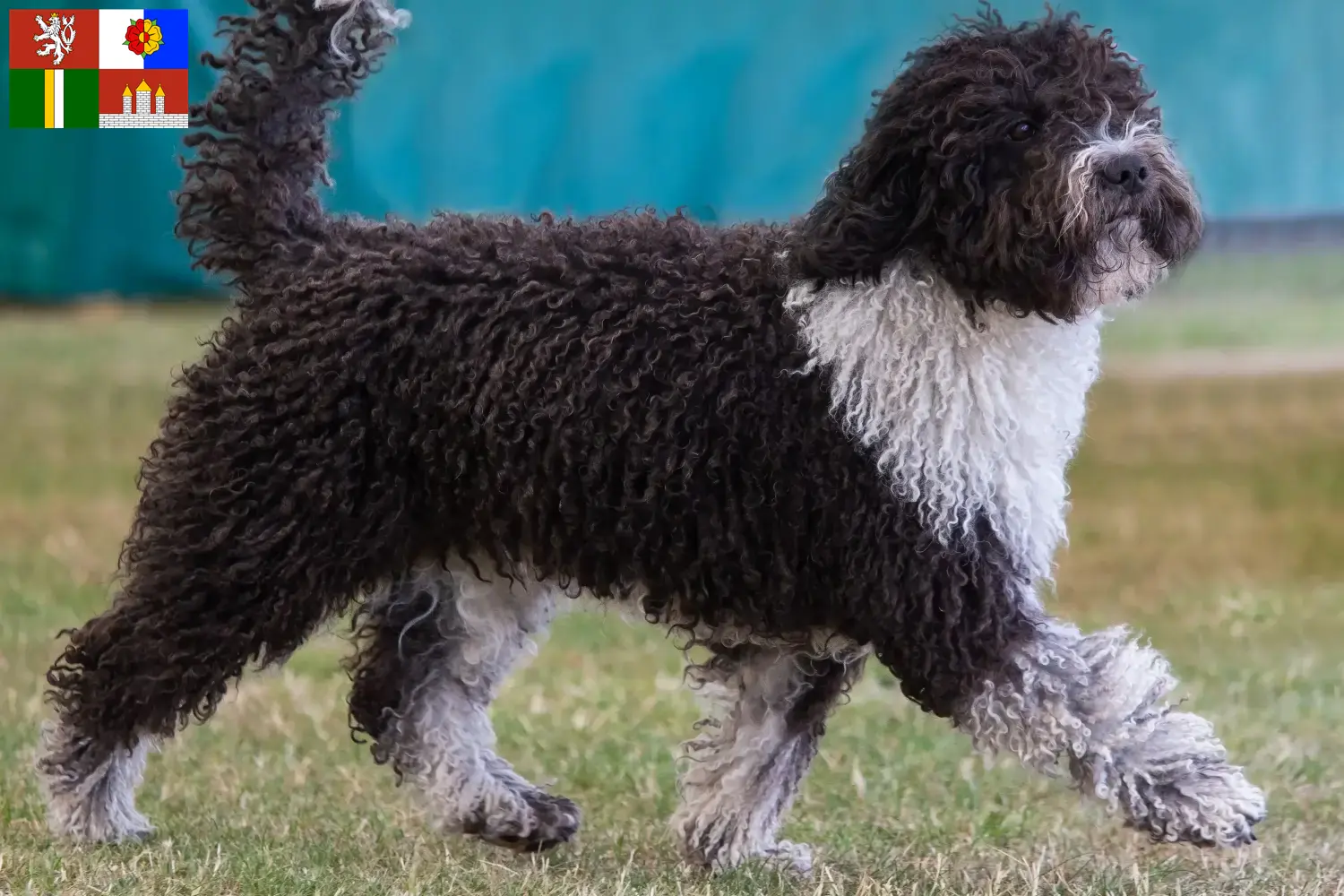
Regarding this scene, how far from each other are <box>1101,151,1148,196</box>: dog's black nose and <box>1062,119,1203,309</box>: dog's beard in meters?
0.01

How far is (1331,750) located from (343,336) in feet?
12.1

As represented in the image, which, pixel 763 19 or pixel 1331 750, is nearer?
pixel 1331 750

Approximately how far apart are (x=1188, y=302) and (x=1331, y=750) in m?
4.65

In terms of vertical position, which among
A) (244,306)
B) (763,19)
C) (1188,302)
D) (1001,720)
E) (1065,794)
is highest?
(763,19)

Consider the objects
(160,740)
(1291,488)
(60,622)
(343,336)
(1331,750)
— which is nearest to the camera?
(343,336)

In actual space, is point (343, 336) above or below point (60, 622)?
Result: above

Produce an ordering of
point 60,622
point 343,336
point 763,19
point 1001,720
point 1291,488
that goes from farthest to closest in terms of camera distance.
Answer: point 1291,488
point 763,19
point 60,622
point 343,336
point 1001,720

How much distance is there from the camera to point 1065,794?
599 centimetres

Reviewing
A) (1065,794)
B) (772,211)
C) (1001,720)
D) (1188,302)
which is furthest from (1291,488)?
(1001,720)

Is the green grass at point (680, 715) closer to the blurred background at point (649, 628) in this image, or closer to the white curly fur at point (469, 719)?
the blurred background at point (649, 628)

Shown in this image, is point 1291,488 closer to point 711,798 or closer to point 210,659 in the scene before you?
point 711,798

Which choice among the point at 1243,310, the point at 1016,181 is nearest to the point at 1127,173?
the point at 1016,181

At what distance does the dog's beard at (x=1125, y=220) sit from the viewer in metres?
4.09

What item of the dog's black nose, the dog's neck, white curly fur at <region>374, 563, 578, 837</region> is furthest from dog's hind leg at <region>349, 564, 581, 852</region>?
the dog's black nose
